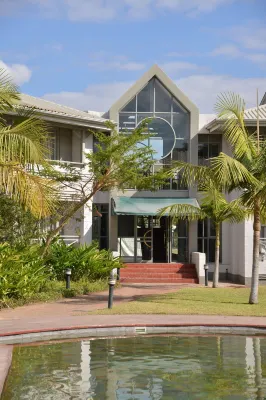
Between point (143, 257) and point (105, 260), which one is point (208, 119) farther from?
point (105, 260)

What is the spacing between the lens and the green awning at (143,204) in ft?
100

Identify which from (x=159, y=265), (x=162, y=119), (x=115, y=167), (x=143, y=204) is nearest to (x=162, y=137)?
(x=162, y=119)

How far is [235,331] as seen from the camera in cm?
1590

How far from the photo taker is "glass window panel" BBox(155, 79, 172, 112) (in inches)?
1293

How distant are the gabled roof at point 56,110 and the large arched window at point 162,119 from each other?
6.86 feet

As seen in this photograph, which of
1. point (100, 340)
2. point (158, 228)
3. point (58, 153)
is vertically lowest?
point (100, 340)

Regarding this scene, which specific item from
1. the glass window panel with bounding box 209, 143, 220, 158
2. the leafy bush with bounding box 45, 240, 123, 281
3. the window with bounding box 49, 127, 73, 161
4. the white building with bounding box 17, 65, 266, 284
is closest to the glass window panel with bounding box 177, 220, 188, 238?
the white building with bounding box 17, 65, 266, 284

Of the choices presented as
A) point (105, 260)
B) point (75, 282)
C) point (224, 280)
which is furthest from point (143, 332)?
point (224, 280)

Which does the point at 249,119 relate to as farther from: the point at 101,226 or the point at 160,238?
the point at 101,226

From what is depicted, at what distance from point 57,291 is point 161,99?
13.5m

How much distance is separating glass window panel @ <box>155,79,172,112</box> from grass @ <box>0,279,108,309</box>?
1056 cm

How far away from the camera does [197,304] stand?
2081 cm

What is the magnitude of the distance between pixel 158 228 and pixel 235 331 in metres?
17.2

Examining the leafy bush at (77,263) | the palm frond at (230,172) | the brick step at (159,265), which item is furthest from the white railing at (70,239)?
the palm frond at (230,172)
